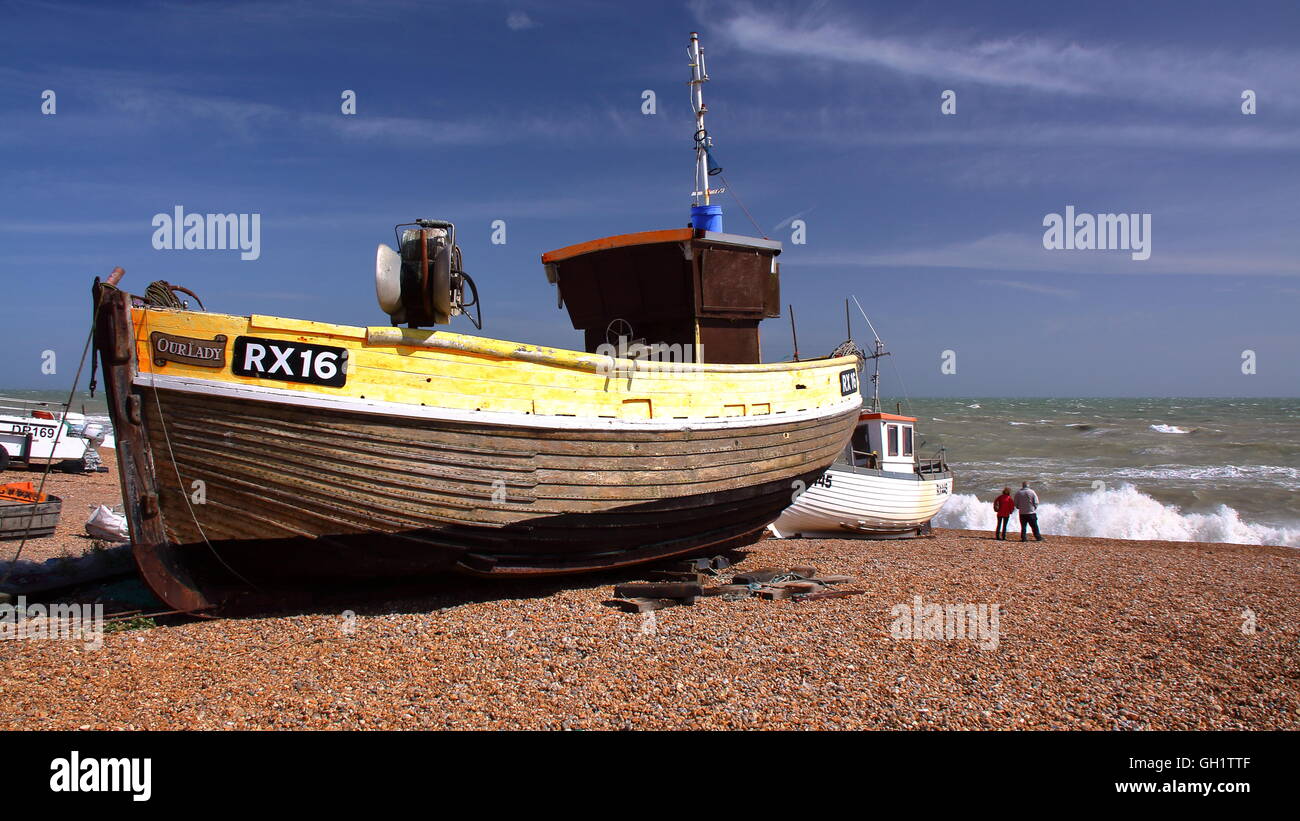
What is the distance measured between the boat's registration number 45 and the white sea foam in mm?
19688

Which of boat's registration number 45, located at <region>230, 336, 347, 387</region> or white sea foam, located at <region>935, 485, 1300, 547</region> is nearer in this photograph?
boat's registration number 45, located at <region>230, 336, 347, 387</region>

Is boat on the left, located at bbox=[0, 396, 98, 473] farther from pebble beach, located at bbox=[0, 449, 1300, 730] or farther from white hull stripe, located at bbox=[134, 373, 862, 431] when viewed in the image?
pebble beach, located at bbox=[0, 449, 1300, 730]

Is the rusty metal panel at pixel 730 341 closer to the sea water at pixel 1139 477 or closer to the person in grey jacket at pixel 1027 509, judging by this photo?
the person in grey jacket at pixel 1027 509

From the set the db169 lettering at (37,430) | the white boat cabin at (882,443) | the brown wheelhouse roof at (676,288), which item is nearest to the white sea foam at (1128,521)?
the white boat cabin at (882,443)

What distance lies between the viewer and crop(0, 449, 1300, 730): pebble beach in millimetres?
4832

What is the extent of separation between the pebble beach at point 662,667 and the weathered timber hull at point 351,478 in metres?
0.55

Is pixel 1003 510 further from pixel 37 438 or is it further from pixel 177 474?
pixel 37 438

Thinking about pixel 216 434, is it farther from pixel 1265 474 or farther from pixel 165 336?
pixel 1265 474

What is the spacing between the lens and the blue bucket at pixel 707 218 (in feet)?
33.1

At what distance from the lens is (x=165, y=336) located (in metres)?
6.02

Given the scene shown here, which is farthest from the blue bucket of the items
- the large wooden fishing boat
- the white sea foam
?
the white sea foam

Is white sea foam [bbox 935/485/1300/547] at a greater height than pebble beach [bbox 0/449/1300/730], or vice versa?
pebble beach [bbox 0/449/1300/730]
